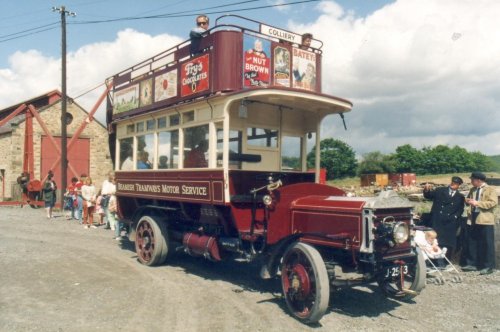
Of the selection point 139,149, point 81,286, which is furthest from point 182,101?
point 81,286

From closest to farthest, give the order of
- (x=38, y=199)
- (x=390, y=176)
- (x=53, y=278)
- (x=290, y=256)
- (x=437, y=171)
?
(x=290, y=256) < (x=53, y=278) < (x=38, y=199) < (x=390, y=176) < (x=437, y=171)

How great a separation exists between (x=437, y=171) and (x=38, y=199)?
278ft

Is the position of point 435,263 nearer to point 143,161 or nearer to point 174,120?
point 174,120

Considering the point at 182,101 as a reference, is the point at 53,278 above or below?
below

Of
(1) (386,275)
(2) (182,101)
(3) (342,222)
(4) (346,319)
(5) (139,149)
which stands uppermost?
(2) (182,101)

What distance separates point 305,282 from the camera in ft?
17.5

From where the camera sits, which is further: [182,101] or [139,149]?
[139,149]

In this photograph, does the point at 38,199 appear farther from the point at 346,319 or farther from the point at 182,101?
the point at 346,319

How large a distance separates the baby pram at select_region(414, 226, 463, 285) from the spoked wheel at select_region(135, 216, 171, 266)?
456 cm

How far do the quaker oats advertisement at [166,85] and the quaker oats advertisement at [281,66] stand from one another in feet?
6.38

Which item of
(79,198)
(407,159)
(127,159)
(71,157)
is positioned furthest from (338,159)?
(127,159)

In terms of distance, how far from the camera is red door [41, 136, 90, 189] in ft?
83.4

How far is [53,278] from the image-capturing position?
7359 millimetres

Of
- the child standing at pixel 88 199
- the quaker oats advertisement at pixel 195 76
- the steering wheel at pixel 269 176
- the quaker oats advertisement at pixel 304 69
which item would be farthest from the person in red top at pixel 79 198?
the quaker oats advertisement at pixel 304 69
